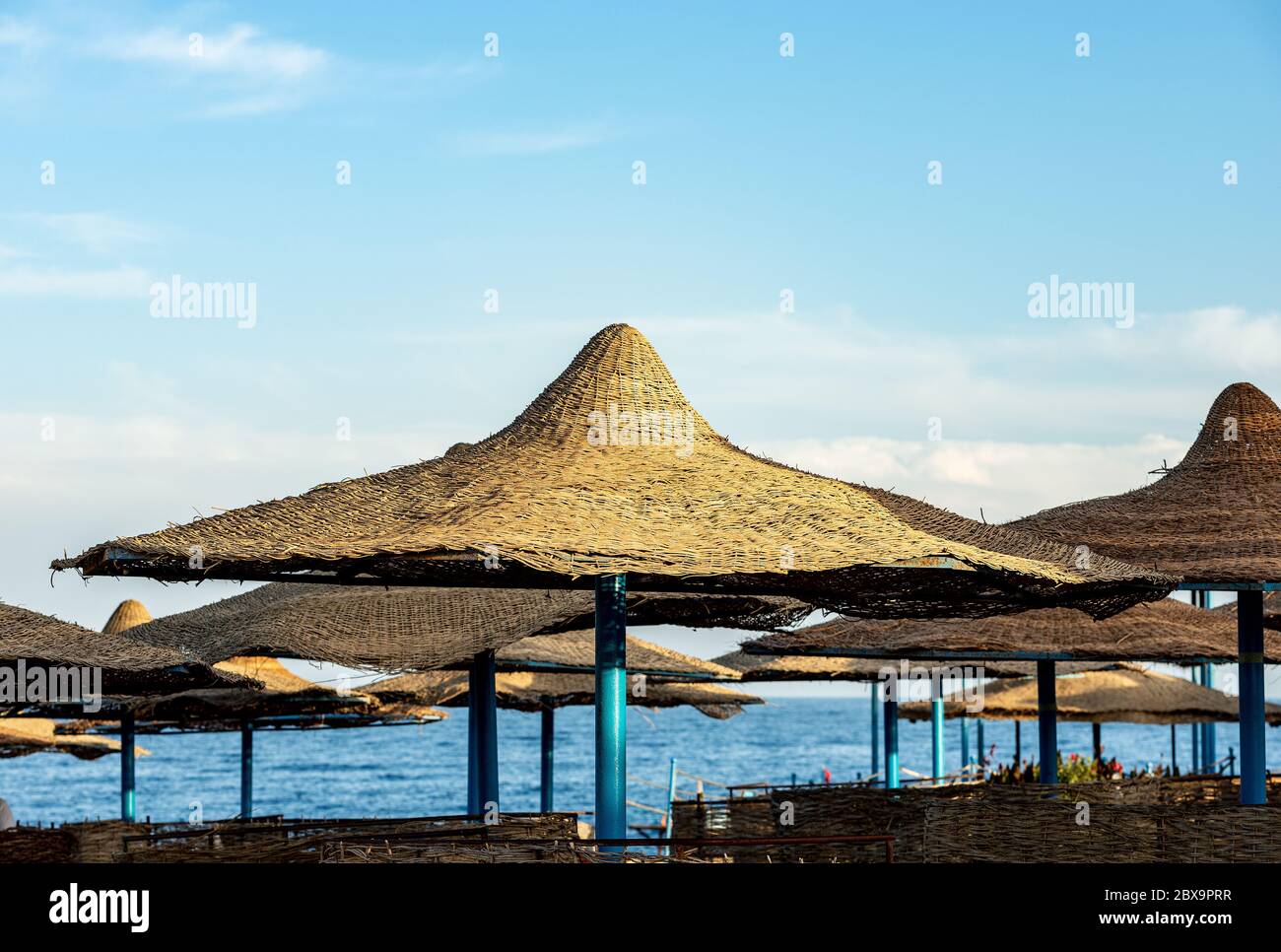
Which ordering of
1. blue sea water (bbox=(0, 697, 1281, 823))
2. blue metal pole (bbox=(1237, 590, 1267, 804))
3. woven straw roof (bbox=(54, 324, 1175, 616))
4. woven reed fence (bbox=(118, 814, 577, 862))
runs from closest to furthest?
woven straw roof (bbox=(54, 324, 1175, 616)) < woven reed fence (bbox=(118, 814, 577, 862)) < blue metal pole (bbox=(1237, 590, 1267, 804)) < blue sea water (bbox=(0, 697, 1281, 823))

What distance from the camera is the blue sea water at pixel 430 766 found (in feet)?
260

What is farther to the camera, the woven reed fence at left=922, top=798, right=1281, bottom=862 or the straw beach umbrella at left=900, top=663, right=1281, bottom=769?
the straw beach umbrella at left=900, top=663, right=1281, bottom=769

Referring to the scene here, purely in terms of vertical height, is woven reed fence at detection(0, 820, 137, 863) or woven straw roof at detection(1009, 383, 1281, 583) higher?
woven straw roof at detection(1009, 383, 1281, 583)

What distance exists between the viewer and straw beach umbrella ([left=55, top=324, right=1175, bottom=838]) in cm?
958

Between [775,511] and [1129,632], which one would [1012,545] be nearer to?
[775,511]

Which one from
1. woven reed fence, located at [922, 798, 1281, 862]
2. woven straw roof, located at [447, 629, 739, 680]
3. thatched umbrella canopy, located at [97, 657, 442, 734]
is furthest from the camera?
thatched umbrella canopy, located at [97, 657, 442, 734]

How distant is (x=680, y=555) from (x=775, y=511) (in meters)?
1.01

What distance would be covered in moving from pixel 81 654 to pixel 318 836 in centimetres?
258

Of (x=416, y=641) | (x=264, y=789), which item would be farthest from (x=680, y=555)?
(x=264, y=789)

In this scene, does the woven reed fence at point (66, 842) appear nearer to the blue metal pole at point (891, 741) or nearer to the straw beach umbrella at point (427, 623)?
the straw beach umbrella at point (427, 623)

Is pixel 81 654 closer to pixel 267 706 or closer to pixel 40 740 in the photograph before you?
pixel 267 706

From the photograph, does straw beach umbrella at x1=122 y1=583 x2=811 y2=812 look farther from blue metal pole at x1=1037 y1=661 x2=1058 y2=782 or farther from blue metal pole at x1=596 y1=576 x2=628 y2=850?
blue metal pole at x1=596 y1=576 x2=628 y2=850

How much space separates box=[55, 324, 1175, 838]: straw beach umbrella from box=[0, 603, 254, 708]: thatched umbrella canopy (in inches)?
59.7

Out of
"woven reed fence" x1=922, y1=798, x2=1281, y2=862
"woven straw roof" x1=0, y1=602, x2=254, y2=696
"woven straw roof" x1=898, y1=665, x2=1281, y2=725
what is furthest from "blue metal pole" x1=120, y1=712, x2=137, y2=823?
"woven straw roof" x1=898, y1=665, x2=1281, y2=725
